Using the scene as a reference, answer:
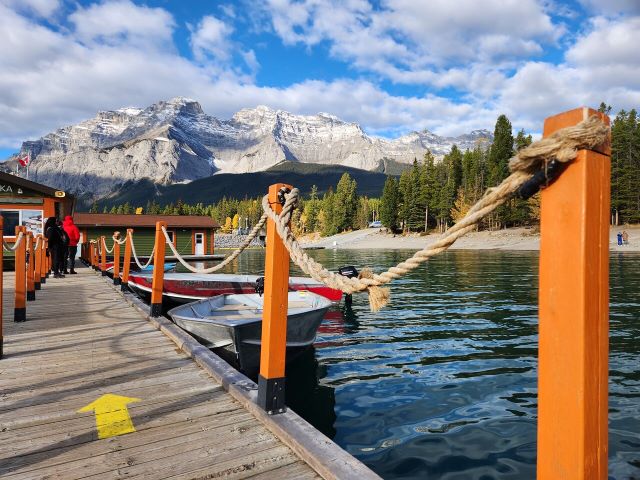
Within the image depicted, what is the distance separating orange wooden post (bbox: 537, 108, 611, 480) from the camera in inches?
60.7

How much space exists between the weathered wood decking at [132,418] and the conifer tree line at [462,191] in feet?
117

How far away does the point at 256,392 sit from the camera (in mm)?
4031

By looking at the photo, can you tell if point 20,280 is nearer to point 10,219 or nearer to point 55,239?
point 55,239

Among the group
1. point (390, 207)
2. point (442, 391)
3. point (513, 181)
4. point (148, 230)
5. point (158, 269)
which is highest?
point (390, 207)

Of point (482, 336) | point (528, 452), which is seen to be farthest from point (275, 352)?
point (482, 336)

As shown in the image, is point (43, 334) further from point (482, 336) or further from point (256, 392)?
point (482, 336)

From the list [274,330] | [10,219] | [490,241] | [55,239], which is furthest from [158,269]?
[490,241]

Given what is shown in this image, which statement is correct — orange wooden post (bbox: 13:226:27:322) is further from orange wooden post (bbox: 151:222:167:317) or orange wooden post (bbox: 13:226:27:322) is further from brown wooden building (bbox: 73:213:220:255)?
brown wooden building (bbox: 73:213:220:255)

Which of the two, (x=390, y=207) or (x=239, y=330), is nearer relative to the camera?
(x=239, y=330)

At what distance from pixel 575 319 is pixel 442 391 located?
18.2 ft

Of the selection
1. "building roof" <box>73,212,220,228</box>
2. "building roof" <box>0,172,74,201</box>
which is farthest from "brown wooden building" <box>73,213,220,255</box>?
"building roof" <box>0,172,74,201</box>

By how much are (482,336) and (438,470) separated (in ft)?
19.8

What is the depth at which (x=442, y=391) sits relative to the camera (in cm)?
658

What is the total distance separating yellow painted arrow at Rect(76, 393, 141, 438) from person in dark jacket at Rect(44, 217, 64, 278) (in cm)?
1348
